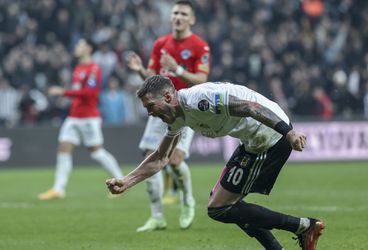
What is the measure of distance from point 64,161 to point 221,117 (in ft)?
30.1

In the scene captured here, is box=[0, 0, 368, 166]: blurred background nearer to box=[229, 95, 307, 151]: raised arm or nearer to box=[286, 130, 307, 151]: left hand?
box=[229, 95, 307, 151]: raised arm

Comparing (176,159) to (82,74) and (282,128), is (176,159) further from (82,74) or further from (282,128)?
(82,74)

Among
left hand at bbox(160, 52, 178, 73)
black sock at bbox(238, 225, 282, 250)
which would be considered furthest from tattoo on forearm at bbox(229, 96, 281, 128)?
left hand at bbox(160, 52, 178, 73)

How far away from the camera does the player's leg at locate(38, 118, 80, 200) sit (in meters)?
16.7

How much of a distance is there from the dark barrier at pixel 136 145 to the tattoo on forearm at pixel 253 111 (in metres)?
15.8

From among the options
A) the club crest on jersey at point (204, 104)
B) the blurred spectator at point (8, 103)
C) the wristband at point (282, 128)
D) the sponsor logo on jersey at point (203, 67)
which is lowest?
the blurred spectator at point (8, 103)

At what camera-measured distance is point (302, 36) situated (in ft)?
95.3

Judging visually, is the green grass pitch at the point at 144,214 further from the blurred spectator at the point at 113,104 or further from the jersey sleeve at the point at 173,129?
the blurred spectator at the point at 113,104

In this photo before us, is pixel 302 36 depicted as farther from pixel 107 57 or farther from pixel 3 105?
pixel 3 105

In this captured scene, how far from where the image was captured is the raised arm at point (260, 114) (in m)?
7.73

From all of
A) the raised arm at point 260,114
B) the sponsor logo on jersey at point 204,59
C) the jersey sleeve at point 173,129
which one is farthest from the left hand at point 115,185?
the sponsor logo on jersey at point 204,59

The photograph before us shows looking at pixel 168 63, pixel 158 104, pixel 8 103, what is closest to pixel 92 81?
pixel 168 63

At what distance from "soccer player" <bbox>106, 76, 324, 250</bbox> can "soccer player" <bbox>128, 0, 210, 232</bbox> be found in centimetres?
299

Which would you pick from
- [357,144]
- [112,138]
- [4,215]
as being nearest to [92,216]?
[4,215]
